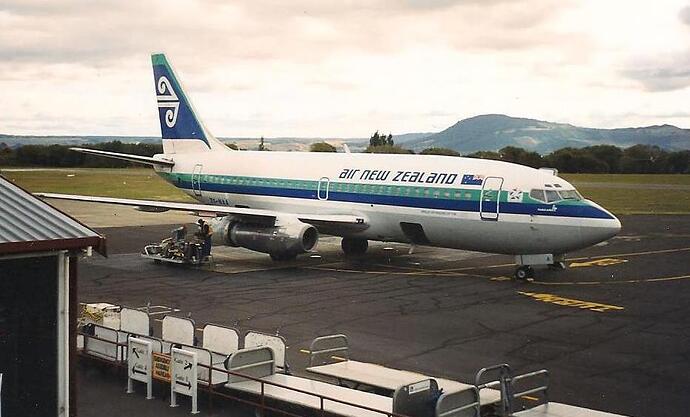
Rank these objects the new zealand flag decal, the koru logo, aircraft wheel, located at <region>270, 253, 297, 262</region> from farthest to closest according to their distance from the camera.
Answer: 1. the koru logo
2. aircraft wheel, located at <region>270, 253, 297, 262</region>
3. the new zealand flag decal

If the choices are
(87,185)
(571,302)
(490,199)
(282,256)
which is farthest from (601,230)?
(87,185)

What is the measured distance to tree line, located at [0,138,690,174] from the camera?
287 ft

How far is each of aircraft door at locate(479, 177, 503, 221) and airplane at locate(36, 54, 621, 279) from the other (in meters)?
0.03

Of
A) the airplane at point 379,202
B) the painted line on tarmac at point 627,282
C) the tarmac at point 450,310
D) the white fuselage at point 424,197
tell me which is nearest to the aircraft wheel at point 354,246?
the airplane at point 379,202

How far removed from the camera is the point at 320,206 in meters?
30.9

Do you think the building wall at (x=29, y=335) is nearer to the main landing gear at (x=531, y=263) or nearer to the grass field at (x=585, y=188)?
the main landing gear at (x=531, y=263)

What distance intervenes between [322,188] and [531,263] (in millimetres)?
8920

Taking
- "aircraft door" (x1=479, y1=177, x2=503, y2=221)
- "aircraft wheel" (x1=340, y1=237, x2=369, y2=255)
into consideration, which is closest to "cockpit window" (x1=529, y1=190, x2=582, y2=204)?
"aircraft door" (x1=479, y1=177, x2=503, y2=221)

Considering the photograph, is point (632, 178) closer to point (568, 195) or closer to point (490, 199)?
point (568, 195)

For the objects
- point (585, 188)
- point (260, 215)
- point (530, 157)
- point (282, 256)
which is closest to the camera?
point (282, 256)

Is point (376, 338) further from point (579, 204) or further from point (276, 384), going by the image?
point (579, 204)

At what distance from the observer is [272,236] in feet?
94.6

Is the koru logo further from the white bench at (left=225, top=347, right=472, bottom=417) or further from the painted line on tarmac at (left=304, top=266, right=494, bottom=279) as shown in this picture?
the white bench at (left=225, top=347, right=472, bottom=417)

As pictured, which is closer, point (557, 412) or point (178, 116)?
point (557, 412)
